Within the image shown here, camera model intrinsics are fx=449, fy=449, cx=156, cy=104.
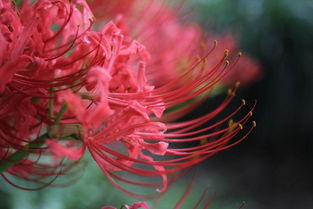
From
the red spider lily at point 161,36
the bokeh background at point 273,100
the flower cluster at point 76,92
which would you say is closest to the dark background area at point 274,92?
the bokeh background at point 273,100

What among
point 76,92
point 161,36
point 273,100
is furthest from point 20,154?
point 273,100

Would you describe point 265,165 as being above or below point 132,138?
below

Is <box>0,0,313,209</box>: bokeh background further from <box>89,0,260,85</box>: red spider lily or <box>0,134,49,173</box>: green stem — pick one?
<box>0,134,49,173</box>: green stem

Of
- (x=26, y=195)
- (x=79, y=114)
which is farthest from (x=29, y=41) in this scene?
(x=26, y=195)

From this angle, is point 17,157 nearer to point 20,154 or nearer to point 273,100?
point 20,154

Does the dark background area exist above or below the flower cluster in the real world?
below

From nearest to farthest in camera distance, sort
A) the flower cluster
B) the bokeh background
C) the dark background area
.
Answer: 1. the flower cluster
2. the bokeh background
3. the dark background area

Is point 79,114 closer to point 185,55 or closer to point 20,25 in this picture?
point 20,25

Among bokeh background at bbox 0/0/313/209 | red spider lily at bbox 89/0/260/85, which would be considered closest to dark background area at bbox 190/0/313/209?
bokeh background at bbox 0/0/313/209
